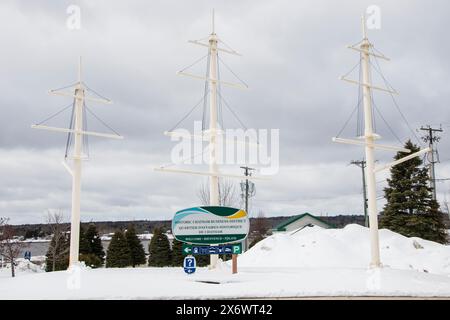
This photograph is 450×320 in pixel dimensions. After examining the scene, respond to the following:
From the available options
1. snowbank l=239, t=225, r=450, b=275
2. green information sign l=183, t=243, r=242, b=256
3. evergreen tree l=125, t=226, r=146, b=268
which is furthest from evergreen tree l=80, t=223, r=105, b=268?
green information sign l=183, t=243, r=242, b=256

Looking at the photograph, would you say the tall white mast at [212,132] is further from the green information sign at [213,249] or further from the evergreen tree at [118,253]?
the evergreen tree at [118,253]

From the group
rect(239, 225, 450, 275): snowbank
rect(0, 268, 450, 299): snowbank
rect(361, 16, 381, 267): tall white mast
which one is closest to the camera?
rect(0, 268, 450, 299): snowbank

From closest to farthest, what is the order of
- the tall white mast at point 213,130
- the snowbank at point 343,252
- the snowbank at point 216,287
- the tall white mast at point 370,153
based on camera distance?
the snowbank at point 216,287, the tall white mast at point 370,153, the tall white mast at point 213,130, the snowbank at point 343,252

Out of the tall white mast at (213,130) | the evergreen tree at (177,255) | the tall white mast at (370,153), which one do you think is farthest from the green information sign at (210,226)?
the evergreen tree at (177,255)

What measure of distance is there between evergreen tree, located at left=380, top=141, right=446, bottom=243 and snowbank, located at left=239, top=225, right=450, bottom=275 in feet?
25.2

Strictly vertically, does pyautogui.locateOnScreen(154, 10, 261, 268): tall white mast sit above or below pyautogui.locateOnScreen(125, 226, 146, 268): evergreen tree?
above

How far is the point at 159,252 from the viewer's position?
42.4m

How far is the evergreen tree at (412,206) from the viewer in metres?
34.2

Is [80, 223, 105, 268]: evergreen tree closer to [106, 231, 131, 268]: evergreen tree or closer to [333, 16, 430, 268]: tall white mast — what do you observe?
[106, 231, 131, 268]: evergreen tree

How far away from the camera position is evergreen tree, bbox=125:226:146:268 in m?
41.4

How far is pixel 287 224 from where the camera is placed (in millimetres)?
41469

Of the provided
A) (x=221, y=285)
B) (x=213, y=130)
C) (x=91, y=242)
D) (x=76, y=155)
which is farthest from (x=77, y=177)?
(x=91, y=242)

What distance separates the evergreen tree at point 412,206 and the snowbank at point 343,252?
7.67m

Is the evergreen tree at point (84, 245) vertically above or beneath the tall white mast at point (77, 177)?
beneath
